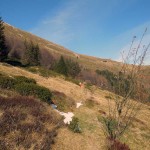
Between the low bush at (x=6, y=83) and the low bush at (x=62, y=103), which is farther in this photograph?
the low bush at (x=62, y=103)

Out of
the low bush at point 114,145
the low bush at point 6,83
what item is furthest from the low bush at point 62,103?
the low bush at point 114,145

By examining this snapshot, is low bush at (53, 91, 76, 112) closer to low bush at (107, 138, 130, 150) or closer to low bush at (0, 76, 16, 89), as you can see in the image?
low bush at (0, 76, 16, 89)

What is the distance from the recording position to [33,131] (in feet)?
35.6

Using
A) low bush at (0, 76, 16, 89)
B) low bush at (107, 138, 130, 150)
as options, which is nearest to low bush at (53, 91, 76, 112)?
low bush at (0, 76, 16, 89)

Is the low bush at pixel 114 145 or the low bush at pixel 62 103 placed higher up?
the low bush at pixel 114 145

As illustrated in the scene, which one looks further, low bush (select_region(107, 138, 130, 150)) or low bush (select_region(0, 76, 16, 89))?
low bush (select_region(0, 76, 16, 89))

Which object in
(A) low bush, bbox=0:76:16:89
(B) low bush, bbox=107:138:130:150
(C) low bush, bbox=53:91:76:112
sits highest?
(A) low bush, bbox=0:76:16:89

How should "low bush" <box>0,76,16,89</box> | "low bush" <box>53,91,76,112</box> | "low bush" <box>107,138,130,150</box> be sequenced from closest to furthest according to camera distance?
"low bush" <box>107,138,130,150</box>, "low bush" <box>0,76,16,89</box>, "low bush" <box>53,91,76,112</box>

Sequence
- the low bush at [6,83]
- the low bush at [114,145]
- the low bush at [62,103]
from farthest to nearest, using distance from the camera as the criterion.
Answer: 1. the low bush at [62,103]
2. the low bush at [6,83]
3. the low bush at [114,145]

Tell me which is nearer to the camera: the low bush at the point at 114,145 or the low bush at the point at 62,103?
the low bush at the point at 114,145

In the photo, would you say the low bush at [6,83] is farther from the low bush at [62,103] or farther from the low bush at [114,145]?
the low bush at [114,145]

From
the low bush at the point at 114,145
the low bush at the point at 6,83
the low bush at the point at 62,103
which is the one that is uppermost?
the low bush at the point at 6,83

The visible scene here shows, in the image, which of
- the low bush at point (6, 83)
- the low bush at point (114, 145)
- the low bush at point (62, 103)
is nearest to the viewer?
the low bush at point (114, 145)

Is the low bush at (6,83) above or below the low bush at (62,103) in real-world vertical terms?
above
